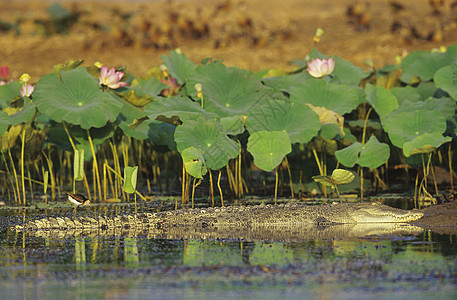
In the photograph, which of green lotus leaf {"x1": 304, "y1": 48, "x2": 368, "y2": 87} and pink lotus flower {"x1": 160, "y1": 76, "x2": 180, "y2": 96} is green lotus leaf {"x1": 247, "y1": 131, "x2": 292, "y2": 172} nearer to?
pink lotus flower {"x1": 160, "y1": 76, "x2": 180, "y2": 96}

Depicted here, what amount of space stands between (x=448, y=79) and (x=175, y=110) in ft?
9.65

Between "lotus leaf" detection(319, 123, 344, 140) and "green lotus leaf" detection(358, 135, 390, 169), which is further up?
"lotus leaf" detection(319, 123, 344, 140)

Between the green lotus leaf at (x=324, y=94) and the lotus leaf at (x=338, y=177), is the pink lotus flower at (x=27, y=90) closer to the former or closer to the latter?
the green lotus leaf at (x=324, y=94)

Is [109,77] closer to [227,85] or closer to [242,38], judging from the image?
[227,85]

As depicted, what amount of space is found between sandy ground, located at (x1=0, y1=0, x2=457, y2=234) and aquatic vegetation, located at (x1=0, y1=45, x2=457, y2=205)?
24.4ft

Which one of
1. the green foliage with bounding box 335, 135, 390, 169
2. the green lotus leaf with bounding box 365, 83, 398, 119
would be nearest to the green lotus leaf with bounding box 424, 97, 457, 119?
the green lotus leaf with bounding box 365, 83, 398, 119

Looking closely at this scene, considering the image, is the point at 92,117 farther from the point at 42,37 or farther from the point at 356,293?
the point at 42,37

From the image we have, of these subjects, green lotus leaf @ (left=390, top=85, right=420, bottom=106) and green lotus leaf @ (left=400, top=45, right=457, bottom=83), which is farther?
green lotus leaf @ (left=400, top=45, right=457, bottom=83)

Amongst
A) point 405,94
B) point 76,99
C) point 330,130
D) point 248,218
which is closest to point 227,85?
point 330,130

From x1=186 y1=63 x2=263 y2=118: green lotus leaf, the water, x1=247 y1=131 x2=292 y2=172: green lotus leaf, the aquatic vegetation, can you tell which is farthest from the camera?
x1=186 y1=63 x2=263 y2=118: green lotus leaf

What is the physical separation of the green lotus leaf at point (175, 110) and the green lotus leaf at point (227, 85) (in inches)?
14.1

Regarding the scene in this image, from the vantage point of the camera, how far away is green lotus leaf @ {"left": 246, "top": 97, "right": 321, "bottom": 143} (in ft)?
24.0

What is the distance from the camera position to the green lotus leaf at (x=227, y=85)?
26.0ft

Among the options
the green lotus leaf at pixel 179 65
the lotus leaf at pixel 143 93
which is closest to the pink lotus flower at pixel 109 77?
the lotus leaf at pixel 143 93
